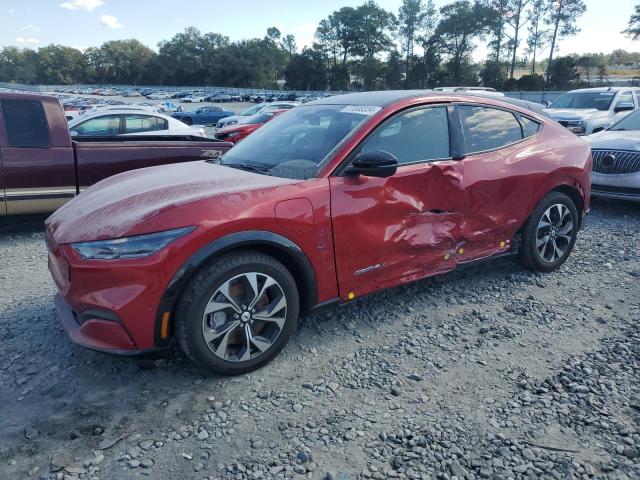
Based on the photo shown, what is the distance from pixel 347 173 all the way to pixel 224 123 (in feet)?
68.0

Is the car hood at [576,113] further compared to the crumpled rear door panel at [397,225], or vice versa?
the car hood at [576,113]

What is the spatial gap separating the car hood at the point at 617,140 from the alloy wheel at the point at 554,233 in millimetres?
2800

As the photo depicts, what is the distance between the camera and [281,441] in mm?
2477

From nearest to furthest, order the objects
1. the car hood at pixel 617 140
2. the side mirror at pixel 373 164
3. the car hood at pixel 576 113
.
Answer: the side mirror at pixel 373 164
the car hood at pixel 617 140
the car hood at pixel 576 113

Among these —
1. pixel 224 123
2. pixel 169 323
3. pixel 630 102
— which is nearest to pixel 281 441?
pixel 169 323

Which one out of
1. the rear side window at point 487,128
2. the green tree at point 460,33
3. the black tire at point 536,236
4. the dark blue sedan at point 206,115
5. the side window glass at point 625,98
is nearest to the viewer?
the rear side window at point 487,128

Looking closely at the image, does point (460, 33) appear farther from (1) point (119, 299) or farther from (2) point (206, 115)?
(1) point (119, 299)

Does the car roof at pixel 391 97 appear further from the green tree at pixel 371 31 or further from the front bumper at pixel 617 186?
the green tree at pixel 371 31

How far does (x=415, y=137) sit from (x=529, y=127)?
1444mm

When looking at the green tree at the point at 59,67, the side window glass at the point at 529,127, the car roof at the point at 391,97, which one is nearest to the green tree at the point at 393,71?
the side window glass at the point at 529,127

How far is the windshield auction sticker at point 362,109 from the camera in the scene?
Answer: 3598 mm

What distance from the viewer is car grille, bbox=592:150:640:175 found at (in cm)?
670

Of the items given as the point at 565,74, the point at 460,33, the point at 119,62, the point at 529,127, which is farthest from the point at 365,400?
the point at 119,62

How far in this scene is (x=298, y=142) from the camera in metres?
3.71
